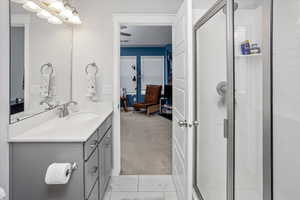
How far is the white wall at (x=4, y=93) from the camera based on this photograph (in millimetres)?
1634

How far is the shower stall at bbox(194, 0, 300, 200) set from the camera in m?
1.42

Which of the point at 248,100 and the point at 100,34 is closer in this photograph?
the point at 248,100

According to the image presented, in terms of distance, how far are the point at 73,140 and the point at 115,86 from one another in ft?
5.33

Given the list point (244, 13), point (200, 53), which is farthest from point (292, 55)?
point (200, 53)

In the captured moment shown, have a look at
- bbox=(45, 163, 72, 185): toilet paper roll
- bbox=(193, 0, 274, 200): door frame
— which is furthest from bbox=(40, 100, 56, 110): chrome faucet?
bbox=(193, 0, 274, 200): door frame

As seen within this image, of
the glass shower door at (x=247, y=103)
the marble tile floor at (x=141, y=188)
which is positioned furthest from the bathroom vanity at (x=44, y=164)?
the glass shower door at (x=247, y=103)

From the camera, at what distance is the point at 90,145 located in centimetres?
186

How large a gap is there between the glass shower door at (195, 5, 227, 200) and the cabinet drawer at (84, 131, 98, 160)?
3.84 ft

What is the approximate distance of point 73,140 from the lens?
167 centimetres

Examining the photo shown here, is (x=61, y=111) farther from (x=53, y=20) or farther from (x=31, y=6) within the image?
(x=31, y=6)

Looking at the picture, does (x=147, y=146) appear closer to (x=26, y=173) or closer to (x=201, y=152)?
(x=201, y=152)

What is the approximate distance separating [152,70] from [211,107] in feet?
24.1

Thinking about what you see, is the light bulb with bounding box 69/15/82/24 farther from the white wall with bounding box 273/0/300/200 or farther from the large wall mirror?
the white wall with bounding box 273/0/300/200

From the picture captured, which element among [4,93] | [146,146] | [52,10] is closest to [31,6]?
[52,10]
